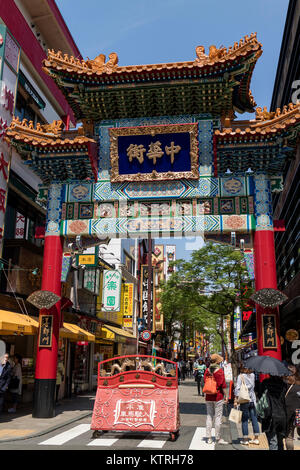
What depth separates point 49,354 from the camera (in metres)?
13.6

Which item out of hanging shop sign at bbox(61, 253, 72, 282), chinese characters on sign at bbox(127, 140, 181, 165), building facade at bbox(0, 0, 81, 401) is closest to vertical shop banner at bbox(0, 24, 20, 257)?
building facade at bbox(0, 0, 81, 401)

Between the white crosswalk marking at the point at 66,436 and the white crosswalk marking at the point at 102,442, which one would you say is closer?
the white crosswalk marking at the point at 102,442

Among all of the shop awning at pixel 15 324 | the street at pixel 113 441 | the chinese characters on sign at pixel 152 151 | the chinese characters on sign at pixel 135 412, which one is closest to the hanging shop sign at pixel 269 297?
the street at pixel 113 441

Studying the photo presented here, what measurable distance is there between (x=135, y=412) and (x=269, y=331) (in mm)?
4860

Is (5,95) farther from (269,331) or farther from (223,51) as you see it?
(269,331)

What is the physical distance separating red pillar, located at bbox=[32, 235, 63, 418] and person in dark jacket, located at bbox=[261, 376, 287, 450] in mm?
7921

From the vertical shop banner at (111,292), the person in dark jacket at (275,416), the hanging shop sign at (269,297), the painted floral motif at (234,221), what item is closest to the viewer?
the person in dark jacket at (275,416)

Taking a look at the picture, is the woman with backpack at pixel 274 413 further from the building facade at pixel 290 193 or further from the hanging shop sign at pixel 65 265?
the hanging shop sign at pixel 65 265

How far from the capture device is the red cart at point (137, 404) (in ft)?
32.6

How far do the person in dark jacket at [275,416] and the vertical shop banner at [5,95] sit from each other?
10.3 metres

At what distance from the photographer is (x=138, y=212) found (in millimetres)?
14633

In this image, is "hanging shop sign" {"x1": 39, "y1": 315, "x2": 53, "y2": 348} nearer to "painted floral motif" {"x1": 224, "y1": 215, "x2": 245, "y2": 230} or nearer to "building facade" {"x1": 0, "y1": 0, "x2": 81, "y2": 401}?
"building facade" {"x1": 0, "y1": 0, "x2": 81, "y2": 401}

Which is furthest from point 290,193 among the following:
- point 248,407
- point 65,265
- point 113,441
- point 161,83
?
point 113,441

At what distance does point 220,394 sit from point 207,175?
24.2ft
